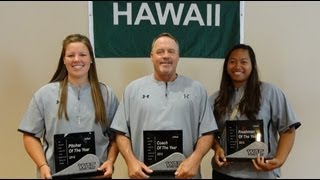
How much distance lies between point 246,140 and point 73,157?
0.95 meters

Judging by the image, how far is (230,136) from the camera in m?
1.98

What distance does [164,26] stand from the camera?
266cm

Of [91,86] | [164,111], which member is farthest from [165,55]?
[91,86]

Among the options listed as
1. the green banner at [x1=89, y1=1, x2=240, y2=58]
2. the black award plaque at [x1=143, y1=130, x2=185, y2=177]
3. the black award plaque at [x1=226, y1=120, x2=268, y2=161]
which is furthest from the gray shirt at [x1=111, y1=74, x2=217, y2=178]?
the green banner at [x1=89, y1=1, x2=240, y2=58]

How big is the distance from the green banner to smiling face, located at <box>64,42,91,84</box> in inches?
30.4

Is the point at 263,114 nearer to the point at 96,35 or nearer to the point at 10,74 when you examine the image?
the point at 96,35

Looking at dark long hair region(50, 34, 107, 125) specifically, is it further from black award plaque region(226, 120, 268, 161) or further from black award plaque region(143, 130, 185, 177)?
black award plaque region(226, 120, 268, 161)

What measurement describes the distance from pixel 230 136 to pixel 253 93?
29 centimetres

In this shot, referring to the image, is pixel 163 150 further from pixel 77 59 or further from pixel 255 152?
pixel 77 59

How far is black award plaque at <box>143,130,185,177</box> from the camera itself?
71.1 inches

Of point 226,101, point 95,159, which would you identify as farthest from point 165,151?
point 226,101

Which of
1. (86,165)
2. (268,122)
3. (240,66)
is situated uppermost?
(240,66)

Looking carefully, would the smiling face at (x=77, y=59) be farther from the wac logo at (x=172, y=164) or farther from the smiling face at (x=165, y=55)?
the wac logo at (x=172, y=164)

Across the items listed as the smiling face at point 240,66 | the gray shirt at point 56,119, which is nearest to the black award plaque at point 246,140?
the smiling face at point 240,66
